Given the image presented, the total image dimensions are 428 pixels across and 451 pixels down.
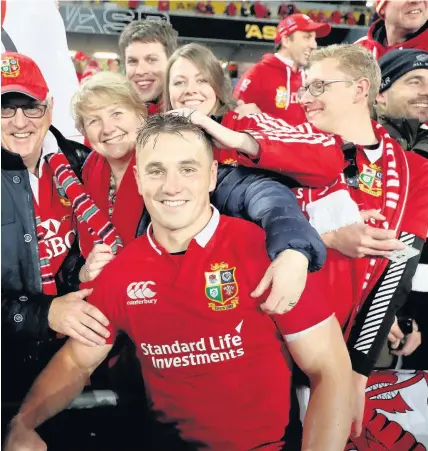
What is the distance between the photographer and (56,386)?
1.23m

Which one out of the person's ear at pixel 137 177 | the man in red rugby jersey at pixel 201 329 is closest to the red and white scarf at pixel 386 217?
the man in red rugby jersey at pixel 201 329

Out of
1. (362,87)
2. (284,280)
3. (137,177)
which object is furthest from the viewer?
(362,87)

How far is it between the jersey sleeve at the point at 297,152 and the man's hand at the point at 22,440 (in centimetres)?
75

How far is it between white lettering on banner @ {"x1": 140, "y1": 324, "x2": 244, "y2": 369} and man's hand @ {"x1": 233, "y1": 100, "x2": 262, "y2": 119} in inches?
19.1

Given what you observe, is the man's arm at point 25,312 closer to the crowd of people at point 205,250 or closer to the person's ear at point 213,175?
the crowd of people at point 205,250

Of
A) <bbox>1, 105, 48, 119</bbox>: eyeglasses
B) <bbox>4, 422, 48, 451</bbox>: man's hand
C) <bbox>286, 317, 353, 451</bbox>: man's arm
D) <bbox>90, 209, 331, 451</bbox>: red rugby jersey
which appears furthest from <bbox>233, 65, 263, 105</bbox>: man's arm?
<bbox>4, 422, 48, 451</bbox>: man's hand

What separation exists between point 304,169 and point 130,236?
0.40 m

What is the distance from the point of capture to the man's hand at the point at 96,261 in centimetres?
121

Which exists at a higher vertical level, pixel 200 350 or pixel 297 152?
pixel 297 152

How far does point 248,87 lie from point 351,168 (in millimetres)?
329

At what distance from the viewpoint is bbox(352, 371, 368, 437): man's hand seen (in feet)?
4.10

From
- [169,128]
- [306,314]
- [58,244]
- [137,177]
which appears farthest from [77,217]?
[306,314]

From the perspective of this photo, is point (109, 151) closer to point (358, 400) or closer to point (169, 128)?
point (169, 128)

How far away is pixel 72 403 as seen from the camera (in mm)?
1239
